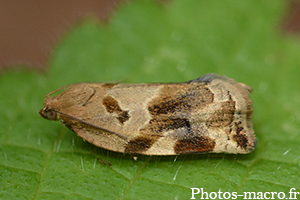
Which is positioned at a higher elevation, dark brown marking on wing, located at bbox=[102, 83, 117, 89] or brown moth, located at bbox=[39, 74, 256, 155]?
dark brown marking on wing, located at bbox=[102, 83, 117, 89]

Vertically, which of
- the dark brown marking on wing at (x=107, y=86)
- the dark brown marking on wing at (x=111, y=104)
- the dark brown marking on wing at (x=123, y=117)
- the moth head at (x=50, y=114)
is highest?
the dark brown marking on wing at (x=107, y=86)

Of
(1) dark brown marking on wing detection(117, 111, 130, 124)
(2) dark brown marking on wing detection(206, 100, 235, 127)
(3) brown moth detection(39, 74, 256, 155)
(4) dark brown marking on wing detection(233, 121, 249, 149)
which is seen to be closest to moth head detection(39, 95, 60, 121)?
(3) brown moth detection(39, 74, 256, 155)

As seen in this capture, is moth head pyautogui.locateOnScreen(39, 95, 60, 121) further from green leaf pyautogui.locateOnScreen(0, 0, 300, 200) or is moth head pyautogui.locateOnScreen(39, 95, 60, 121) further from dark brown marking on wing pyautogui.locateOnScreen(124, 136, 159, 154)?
dark brown marking on wing pyautogui.locateOnScreen(124, 136, 159, 154)

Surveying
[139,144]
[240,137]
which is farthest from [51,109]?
[240,137]

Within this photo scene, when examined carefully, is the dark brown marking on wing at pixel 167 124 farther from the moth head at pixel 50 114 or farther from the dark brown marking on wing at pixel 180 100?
the moth head at pixel 50 114

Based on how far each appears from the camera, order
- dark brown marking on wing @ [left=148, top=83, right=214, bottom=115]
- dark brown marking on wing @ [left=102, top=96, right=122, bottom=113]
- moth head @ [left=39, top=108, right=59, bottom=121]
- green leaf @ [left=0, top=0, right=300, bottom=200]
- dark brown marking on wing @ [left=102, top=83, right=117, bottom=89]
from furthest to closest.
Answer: dark brown marking on wing @ [left=102, top=83, right=117, bottom=89]
moth head @ [left=39, top=108, right=59, bottom=121]
dark brown marking on wing @ [left=102, top=96, right=122, bottom=113]
dark brown marking on wing @ [left=148, top=83, right=214, bottom=115]
green leaf @ [left=0, top=0, right=300, bottom=200]

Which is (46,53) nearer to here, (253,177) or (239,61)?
(239,61)

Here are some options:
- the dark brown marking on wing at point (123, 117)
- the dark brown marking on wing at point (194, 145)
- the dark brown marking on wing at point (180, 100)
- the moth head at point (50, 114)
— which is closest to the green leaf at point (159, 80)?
the dark brown marking on wing at point (194, 145)

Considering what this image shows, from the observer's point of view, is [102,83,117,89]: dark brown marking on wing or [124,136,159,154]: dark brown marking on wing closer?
[124,136,159,154]: dark brown marking on wing
